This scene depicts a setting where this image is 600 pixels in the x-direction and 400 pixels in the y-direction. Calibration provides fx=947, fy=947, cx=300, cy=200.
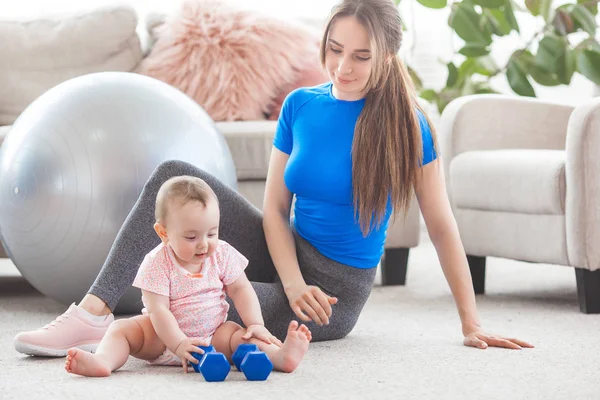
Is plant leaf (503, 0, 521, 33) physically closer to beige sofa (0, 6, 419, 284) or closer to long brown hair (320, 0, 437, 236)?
beige sofa (0, 6, 419, 284)

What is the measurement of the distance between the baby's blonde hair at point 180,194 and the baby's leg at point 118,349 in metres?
0.20

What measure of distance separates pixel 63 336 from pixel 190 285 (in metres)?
0.30

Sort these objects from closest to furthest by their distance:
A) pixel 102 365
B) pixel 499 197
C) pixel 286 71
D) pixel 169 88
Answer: pixel 102 365 → pixel 169 88 → pixel 499 197 → pixel 286 71

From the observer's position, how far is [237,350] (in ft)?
5.48

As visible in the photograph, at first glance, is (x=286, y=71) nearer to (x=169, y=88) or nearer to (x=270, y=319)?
(x=169, y=88)

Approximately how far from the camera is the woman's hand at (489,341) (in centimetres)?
189

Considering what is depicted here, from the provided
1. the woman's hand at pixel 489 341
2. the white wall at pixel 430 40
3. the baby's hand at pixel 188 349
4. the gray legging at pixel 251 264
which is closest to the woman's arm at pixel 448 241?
the woman's hand at pixel 489 341

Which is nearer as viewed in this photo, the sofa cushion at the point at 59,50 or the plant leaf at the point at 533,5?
the sofa cushion at the point at 59,50

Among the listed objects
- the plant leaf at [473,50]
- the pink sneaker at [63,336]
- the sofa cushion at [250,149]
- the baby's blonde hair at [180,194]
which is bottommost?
the pink sneaker at [63,336]

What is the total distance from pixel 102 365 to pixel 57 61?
194 centimetres

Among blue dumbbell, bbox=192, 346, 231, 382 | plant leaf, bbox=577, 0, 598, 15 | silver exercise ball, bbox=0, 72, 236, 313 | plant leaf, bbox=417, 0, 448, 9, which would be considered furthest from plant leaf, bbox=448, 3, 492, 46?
blue dumbbell, bbox=192, 346, 231, 382

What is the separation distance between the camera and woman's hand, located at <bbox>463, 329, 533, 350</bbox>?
1.89m

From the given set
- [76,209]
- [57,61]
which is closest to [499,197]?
[76,209]

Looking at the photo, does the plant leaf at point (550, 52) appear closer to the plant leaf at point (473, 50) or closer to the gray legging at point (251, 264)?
the plant leaf at point (473, 50)
